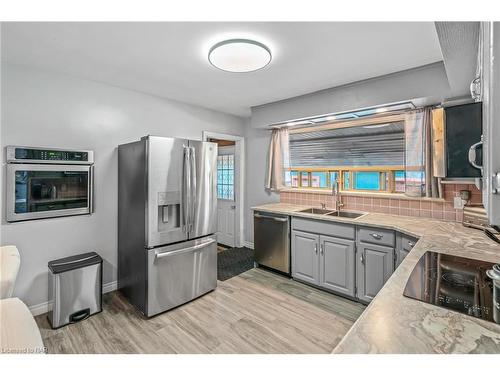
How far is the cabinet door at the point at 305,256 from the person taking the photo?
285cm

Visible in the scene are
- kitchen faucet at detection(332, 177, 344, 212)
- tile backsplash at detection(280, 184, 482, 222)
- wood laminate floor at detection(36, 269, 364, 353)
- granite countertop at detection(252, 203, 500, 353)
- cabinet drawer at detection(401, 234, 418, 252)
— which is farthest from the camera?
kitchen faucet at detection(332, 177, 344, 212)

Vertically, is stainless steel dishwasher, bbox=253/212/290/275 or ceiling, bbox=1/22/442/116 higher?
ceiling, bbox=1/22/442/116

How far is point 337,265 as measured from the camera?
267 cm

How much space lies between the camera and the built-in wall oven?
7.14 ft

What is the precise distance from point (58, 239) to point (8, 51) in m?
1.76

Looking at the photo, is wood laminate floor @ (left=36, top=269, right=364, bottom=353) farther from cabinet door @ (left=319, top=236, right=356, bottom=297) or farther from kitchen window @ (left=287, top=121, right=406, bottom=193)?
kitchen window @ (left=287, top=121, right=406, bottom=193)

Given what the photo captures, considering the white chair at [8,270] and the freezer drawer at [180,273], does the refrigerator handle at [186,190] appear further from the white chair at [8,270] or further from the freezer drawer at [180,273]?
the white chair at [8,270]

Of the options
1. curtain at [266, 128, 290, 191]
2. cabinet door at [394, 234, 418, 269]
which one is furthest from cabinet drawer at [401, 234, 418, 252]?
curtain at [266, 128, 290, 191]

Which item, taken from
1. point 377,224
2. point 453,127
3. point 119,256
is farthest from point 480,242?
point 119,256

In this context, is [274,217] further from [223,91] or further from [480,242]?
[480,242]

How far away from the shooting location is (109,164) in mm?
2797

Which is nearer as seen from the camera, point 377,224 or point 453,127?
point 453,127

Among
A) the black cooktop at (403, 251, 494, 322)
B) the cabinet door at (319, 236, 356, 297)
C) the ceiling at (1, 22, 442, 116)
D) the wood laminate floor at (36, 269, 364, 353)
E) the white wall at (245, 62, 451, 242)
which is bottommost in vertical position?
the wood laminate floor at (36, 269, 364, 353)

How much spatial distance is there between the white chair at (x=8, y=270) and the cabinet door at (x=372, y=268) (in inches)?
111
